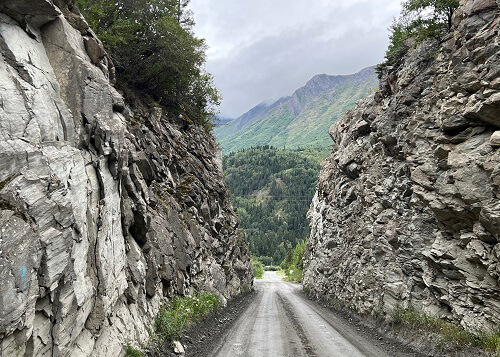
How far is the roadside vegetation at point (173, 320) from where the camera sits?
32.4 feet

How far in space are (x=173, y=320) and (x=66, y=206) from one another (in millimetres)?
6991

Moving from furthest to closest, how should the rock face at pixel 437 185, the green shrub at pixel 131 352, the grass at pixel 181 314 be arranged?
1. the grass at pixel 181 314
2. the rock face at pixel 437 185
3. the green shrub at pixel 131 352

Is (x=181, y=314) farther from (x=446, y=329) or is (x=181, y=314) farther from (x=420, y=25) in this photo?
(x=420, y=25)

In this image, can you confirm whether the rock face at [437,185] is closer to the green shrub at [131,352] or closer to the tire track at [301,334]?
the tire track at [301,334]

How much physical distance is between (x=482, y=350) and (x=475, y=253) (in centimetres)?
273

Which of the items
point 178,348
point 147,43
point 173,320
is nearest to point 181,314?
point 173,320

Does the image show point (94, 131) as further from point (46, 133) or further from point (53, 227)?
point (53, 227)

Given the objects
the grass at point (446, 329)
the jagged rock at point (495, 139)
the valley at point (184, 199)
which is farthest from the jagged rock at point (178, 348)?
the jagged rock at point (495, 139)

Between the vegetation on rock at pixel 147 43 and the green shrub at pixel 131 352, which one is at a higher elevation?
the vegetation on rock at pixel 147 43

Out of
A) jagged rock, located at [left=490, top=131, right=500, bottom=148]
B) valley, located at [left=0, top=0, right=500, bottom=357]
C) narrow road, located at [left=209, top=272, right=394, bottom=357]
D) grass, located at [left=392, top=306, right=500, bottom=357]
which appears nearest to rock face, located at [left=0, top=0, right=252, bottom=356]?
valley, located at [left=0, top=0, right=500, bottom=357]

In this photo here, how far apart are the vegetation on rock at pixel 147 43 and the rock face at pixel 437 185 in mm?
11953

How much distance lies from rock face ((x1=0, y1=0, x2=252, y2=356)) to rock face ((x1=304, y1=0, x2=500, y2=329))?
1017 cm

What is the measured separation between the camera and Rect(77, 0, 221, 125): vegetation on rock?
54.4 ft

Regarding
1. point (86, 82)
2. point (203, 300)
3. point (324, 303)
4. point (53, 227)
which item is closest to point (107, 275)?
→ point (53, 227)
